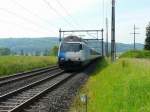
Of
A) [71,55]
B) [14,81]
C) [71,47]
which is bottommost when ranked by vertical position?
[14,81]

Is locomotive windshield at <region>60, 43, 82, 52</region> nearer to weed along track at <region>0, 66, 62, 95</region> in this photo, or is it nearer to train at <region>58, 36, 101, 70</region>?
train at <region>58, 36, 101, 70</region>

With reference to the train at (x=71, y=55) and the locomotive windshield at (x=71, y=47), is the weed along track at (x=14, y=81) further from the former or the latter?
the locomotive windshield at (x=71, y=47)

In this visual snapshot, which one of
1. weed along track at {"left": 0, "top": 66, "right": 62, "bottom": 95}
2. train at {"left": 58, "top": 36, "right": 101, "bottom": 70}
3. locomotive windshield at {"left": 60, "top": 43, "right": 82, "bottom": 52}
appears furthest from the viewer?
locomotive windshield at {"left": 60, "top": 43, "right": 82, "bottom": 52}

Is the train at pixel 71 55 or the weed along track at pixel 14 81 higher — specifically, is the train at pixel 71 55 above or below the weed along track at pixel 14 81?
above

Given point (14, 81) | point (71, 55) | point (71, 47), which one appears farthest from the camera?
point (71, 47)

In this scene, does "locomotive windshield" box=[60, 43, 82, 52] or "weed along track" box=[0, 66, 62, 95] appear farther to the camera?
"locomotive windshield" box=[60, 43, 82, 52]

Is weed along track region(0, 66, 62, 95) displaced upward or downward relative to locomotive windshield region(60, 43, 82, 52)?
downward

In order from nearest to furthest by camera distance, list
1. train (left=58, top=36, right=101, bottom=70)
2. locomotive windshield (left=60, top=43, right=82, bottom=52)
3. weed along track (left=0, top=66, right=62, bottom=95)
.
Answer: weed along track (left=0, top=66, right=62, bottom=95)
train (left=58, top=36, right=101, bottom=70)
locomotive windshield (left=60, top=43, right=82, bottom=52)

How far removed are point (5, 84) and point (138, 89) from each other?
10863 mm

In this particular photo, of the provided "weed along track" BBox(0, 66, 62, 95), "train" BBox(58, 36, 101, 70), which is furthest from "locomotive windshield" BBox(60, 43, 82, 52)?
"weed along track" BBox(0, 66, 62, 95)

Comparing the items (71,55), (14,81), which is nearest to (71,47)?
(71,55)

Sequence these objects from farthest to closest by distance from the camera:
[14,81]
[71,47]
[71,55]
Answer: [71,47]
[71,55]
[14,81]

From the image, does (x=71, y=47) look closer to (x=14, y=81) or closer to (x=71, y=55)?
(x=71, y=55)

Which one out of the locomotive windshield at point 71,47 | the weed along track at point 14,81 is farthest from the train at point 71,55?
the weed along track at point 14,81
